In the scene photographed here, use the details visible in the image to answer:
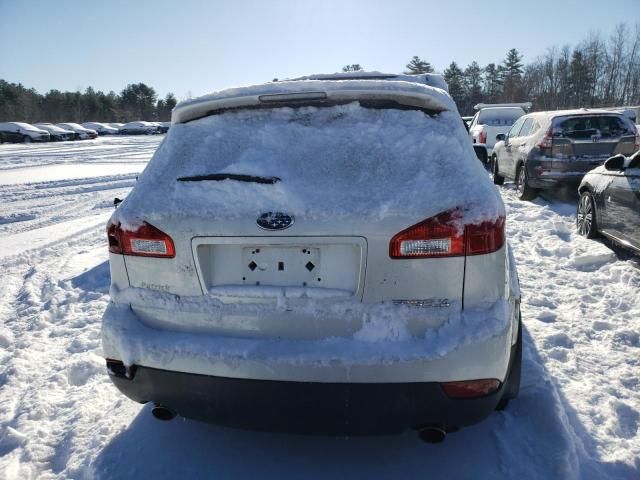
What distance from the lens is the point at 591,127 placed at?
26.9ft

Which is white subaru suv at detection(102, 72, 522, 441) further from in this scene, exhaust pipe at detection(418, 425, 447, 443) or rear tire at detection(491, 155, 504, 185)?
rear tire at detection(491, 155, 504, 185)

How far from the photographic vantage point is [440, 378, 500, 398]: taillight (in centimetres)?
184

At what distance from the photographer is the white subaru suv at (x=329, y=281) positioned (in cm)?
183

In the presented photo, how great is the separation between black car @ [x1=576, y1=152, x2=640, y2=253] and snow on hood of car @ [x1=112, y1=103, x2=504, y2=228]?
3718 mm

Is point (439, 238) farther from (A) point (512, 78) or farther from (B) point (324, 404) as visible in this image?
(A) point (512, 78)

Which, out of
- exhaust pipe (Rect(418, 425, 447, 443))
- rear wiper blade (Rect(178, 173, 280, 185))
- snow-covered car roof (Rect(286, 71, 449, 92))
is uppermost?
snow-covered car roof (Rect(286, 71, 449, 92))

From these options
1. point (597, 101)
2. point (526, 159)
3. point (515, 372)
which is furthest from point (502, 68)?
point (515, 372)

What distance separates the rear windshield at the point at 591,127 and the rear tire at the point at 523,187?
38.7 inches

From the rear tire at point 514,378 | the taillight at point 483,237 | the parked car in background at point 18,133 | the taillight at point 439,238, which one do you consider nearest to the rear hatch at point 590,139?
the rear tire at point 514,378

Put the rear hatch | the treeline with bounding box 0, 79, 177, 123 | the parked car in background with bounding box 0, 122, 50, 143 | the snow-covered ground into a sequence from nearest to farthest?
the snow-covered ground < the rear hatch < the parked car in background with bounding box 0, 122, 50, 143 < the treeline with bounding box 0, 79, 177, 123

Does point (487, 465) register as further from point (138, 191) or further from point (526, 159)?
point (526, 159)

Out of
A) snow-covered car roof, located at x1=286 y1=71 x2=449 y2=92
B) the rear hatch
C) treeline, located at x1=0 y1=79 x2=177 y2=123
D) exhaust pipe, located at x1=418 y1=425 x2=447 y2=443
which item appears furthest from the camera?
treeline, located at x1=0 y1=79 x2=177 y2=123

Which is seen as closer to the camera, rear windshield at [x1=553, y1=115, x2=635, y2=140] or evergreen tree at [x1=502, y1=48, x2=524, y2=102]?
rear windshield at [x1=553, y1=115, x2=635, y2=140]

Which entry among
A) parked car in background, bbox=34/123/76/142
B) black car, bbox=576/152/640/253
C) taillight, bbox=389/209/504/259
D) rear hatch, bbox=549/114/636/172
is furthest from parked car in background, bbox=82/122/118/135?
taillight, bbox=389/209/504/259
